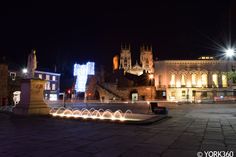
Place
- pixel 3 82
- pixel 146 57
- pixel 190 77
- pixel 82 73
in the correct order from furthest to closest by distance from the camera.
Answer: pixel 146 57, pixel 82 73, pixel 190 77, pixel 3 82

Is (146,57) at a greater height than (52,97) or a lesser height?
greater

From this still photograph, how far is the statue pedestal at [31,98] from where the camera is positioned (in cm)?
1653

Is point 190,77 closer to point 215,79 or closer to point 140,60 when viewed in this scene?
point 215,79

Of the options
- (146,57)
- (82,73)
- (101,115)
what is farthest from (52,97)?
(146,57)

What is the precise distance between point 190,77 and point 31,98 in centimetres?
5884

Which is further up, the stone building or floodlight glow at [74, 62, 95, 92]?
floodlight glow at [74, 62, 95, 92]

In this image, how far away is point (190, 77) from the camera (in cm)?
6894

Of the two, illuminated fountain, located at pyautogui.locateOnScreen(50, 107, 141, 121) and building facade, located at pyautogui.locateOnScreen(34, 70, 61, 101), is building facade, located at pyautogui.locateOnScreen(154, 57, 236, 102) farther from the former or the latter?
illuminated fountain, located at pyautogui.locateOnScreen(50, 107, 141, 121)

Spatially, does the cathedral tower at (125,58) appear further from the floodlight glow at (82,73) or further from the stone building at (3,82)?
the stone building at (3,82)

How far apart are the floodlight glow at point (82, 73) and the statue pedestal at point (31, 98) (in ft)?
223

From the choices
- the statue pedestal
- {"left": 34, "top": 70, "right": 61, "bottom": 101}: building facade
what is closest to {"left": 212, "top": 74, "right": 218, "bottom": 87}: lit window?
{"left": 34, "top": 70, "right": 61, "bottom": 101}: building facade

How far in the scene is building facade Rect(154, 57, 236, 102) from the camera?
6756 centimetres

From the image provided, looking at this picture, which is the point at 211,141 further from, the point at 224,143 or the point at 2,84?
the point at 2,84

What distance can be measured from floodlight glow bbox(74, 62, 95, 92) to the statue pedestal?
67979 mm
